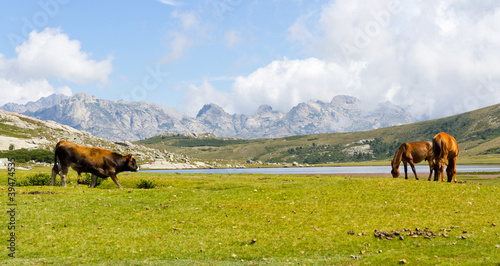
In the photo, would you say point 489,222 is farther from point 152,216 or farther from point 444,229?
point 152,216

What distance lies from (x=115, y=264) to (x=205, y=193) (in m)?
15.4

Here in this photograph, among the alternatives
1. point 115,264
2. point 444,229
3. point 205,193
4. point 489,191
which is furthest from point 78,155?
point 489,191

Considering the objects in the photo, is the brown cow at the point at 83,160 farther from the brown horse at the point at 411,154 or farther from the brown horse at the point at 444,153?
the brown horse at the point at 444,153

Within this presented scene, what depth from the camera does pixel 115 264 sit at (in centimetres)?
1515

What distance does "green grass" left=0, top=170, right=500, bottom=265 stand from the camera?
53.3ft

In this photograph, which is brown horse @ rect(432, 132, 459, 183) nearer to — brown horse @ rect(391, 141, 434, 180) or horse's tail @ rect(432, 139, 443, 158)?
horse's tail @ rect(432, 139, 443, 158)

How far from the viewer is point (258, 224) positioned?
21.4 metres

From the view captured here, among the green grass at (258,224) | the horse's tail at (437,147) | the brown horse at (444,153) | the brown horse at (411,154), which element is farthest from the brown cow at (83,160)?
the brown horse at (444,153)

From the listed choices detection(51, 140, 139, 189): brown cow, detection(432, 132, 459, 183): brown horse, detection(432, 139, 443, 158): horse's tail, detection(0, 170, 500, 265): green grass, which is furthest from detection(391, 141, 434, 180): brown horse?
detection(51, 140, 139, 189): brown cow

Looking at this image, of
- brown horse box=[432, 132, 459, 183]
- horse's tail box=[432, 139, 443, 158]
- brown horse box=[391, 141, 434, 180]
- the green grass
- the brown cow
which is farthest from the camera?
brown horse box=[391, 141, 434, 180]

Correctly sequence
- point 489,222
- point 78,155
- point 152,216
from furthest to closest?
point 78,155 → point 152,216 → point 489,222

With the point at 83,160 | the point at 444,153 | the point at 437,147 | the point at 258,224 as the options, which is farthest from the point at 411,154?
the point at 83,160

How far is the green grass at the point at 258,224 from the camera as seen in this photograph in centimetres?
1625

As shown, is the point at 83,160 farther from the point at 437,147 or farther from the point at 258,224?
the point at 437,147
